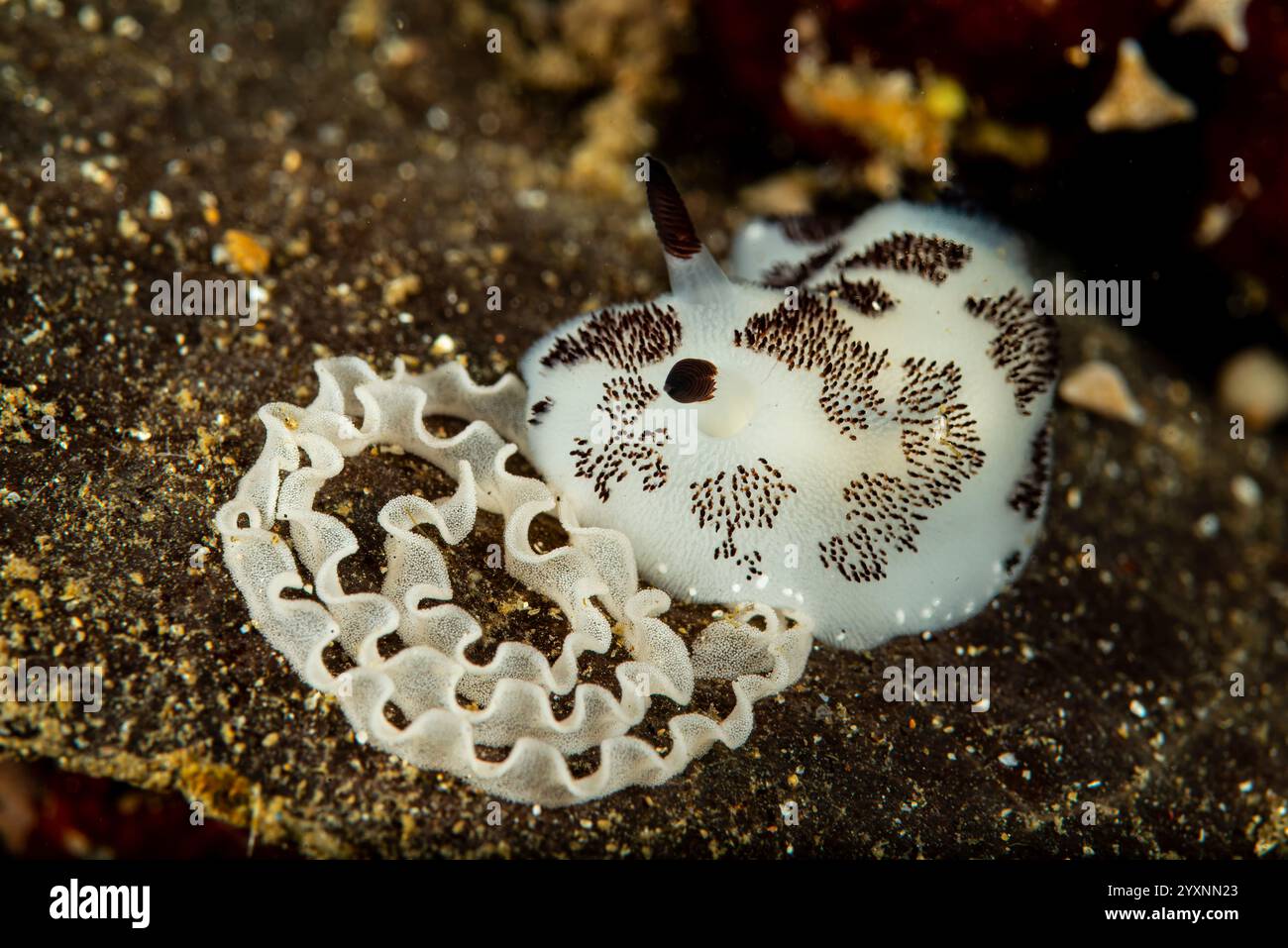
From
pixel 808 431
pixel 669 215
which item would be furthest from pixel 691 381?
pixel 669 215

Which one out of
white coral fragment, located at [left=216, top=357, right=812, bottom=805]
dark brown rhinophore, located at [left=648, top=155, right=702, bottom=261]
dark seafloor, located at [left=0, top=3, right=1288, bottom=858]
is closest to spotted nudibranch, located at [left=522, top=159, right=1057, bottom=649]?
dark brown rhinophore, located at [left=648, top=155, right=702, bottom=261]

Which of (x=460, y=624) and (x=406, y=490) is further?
(x=406, y=490)

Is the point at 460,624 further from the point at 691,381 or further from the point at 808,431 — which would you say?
the point at 808,431

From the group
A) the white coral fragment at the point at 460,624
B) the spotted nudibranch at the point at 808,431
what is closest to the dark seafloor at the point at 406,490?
the white coral fragment at the point at 460,624

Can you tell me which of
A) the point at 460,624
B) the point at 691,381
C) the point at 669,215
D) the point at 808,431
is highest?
the point at 669,215

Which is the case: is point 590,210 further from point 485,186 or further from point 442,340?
point 442,340

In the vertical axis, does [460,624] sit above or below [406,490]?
below

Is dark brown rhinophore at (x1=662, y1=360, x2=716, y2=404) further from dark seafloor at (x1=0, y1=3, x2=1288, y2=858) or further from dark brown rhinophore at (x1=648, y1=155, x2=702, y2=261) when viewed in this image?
dark seafloor at (x1=0, y1=3, x2=1288, y2=858)
